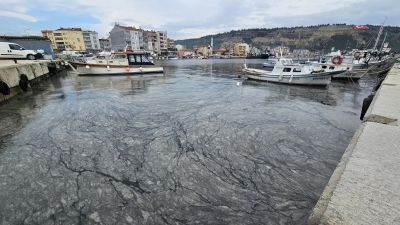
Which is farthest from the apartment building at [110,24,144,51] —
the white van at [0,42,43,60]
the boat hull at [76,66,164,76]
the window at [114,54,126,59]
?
the window at [114,54,126,59]

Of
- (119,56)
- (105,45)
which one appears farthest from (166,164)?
(105,45)

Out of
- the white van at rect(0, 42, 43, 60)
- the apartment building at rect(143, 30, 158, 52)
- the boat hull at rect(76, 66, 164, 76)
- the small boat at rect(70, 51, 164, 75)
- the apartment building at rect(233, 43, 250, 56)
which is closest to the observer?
the white van at rect(0, 42, 43, 60)

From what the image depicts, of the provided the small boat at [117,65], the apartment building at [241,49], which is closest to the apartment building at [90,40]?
the small boat at [117,65]

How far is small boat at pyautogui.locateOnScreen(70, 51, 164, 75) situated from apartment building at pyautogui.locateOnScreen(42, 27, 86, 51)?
77.9m

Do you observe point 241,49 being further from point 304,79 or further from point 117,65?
point 304,79

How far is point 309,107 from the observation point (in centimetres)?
1005

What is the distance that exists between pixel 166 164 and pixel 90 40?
11211cm

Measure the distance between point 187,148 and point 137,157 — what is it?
54.8 inches

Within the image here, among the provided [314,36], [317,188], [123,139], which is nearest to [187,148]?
[123,139]

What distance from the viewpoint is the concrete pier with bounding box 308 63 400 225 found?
70.4 inches

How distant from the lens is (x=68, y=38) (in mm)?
83938

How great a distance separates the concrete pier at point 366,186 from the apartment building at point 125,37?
309 feet

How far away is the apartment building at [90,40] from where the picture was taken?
93688 mm

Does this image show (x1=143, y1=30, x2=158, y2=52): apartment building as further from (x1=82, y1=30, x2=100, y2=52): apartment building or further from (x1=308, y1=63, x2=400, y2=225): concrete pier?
(x1=308, y1=63, x2=400, y2=225): concrete pier
